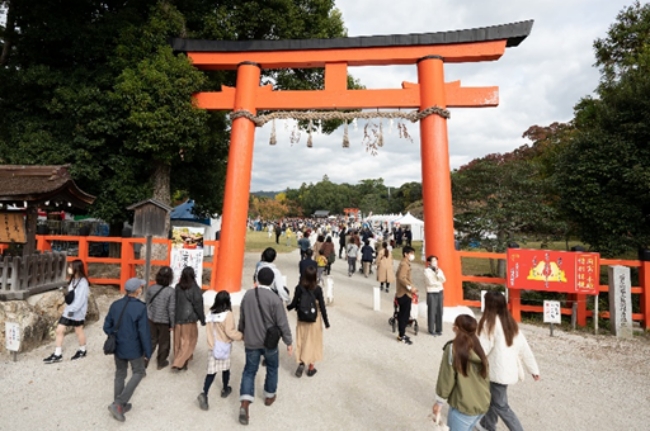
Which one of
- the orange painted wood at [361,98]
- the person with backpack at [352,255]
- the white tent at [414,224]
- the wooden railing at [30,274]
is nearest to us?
the wooden railing at [30,274]

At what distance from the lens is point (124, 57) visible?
927cm

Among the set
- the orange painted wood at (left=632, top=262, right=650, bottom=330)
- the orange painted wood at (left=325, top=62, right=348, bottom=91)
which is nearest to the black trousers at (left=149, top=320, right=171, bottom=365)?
the orange painted wood at (left=325, top=62, right=348, bottom=91)

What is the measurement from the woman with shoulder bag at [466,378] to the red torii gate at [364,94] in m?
5.01

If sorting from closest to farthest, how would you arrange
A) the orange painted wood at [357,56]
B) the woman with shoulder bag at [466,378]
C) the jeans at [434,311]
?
the woman with shoulder bag at [466,378] < the jeans at [434,311] < the orange painted wood at [357,56]

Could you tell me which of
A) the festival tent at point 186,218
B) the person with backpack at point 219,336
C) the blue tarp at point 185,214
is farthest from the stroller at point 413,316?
the blue tarp at point 185,214

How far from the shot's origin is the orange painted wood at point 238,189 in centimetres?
826

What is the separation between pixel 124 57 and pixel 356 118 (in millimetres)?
6442

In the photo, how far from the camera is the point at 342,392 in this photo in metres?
4.42

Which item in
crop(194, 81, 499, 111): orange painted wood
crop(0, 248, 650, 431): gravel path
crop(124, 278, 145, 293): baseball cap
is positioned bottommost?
crop(0, 248, 650, 431): gravel path

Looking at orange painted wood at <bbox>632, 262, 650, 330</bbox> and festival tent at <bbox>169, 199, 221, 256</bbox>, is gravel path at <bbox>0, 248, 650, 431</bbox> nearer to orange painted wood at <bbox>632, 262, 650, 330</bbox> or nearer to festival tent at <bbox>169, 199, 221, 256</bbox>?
orange painted wood at <bbox>632, 262, 650, 330</bbox>

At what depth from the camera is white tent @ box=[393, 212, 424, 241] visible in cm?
2575

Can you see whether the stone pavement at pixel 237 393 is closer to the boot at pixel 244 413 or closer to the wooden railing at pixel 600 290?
the boot at pixel 244 413

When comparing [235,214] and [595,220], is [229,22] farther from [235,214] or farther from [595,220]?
[595,220]

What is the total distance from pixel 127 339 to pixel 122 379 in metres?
0.51
